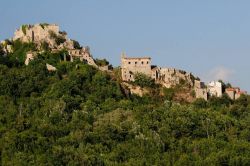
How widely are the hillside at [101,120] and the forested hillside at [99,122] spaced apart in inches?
3.5

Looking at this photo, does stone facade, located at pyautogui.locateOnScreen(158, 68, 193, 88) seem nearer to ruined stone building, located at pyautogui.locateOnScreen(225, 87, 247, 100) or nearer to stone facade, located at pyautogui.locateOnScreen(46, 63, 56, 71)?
ruined stone building, located at pyautogui.locateOnScreen(225, 87, 247, 100)

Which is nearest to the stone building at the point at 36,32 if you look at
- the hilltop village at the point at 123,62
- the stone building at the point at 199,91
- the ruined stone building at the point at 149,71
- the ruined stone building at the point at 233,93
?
the hilltop village at the point at 123,62

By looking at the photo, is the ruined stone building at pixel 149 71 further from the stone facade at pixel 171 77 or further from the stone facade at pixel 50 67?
the stone facade at pixel 50 67

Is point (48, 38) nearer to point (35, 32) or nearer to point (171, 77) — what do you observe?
point (35, 32)

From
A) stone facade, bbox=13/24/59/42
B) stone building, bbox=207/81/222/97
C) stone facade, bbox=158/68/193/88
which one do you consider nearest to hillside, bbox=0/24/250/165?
stone facade, bbox=158/68/193/88

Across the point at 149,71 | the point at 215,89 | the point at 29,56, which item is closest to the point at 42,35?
the point at 29,56

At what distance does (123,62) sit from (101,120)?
11020mm

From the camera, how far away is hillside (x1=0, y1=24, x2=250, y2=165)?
92.2 meters

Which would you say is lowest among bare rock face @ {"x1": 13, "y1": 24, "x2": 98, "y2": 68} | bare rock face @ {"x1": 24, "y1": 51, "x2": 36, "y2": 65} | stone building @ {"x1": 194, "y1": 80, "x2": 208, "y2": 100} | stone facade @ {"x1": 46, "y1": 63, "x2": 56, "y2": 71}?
stone building @ {"x1": 194, "y1": 80, "x2": 208, "y2": 100}

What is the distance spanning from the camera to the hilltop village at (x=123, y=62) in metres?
108

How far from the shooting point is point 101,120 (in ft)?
326

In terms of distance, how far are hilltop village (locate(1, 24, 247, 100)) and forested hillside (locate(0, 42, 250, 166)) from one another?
40.3 inches

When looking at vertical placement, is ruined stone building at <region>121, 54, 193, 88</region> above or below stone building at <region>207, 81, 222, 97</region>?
above

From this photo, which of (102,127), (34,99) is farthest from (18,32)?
(102,127)
